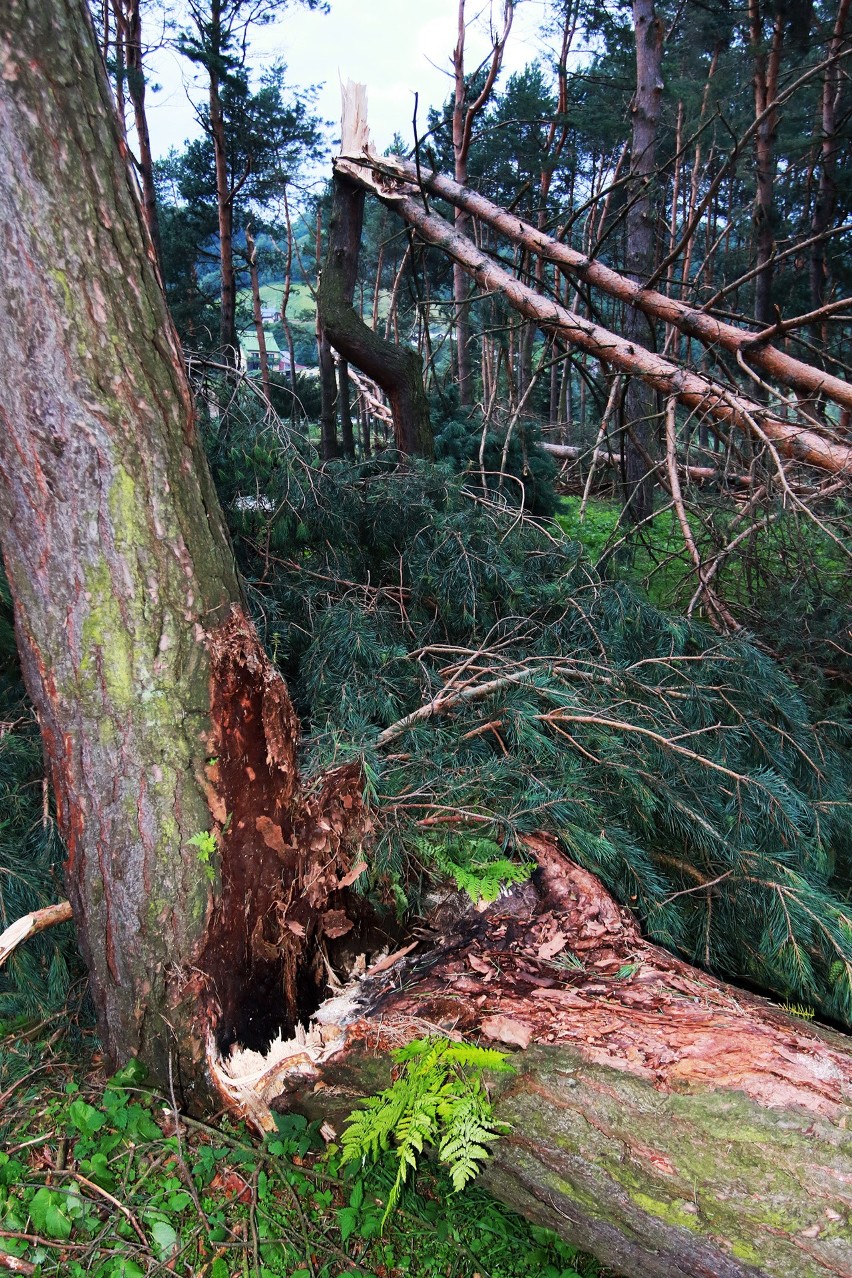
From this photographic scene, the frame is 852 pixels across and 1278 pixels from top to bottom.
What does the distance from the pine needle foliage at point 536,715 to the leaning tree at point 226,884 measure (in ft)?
0.48

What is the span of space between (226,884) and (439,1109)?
741 mm

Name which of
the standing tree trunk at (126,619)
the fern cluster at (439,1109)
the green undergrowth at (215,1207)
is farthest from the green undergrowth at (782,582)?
the green undergrowth at (215,1207)

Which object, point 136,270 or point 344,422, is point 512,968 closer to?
point 136,270

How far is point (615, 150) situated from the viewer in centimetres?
1775

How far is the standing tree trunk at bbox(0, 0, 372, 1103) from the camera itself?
4.98 feet

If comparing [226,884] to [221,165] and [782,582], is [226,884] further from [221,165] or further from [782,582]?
[221,165]

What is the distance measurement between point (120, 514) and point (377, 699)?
1179mm

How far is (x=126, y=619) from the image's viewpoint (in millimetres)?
1672

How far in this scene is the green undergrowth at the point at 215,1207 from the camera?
5.11ft

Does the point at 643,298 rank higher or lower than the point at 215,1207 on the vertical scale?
higher

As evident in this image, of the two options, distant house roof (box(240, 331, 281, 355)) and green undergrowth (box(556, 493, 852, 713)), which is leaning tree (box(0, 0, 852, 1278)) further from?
distant house roof (box(240, 331, 281, 355))

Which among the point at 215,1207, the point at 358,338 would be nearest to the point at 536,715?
the point at 215,1207

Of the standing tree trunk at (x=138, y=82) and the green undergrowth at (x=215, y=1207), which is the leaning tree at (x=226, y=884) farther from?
the standing tree trunk at (x=138, y=82)

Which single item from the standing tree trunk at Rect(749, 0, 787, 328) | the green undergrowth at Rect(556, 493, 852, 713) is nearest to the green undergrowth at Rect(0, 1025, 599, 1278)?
the green undergrowth at Rect(556, 493, 852, 713)
